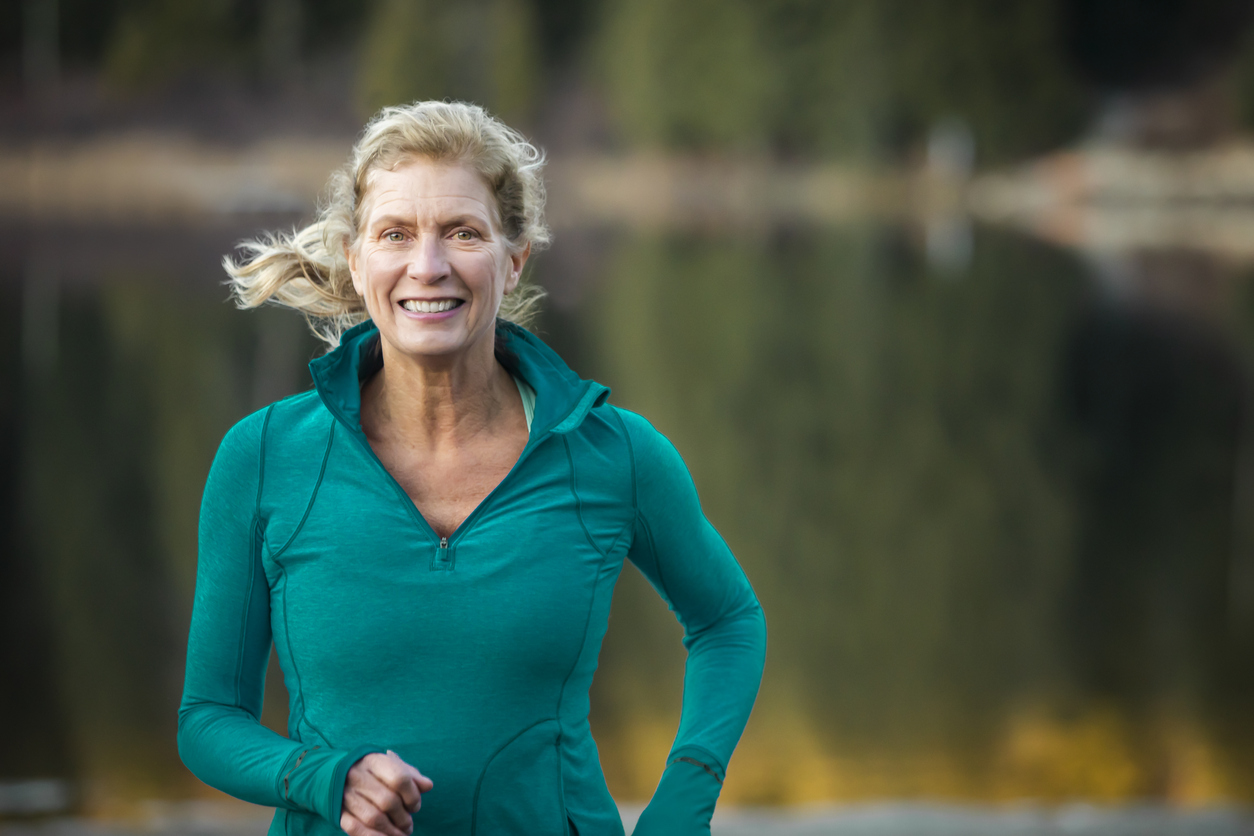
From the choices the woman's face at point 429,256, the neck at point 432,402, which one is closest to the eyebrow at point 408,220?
the woman's face at point 429,256

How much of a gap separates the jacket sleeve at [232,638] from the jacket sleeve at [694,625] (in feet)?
1.03

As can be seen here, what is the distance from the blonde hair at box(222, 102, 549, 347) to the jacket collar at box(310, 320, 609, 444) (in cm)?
8

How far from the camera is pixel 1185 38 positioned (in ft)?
80.2

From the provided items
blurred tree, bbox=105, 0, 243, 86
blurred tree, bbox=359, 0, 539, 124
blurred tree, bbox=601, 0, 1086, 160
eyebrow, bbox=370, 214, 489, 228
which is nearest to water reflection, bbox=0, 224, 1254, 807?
eyebrow, bbox=370, 214, 489, 228

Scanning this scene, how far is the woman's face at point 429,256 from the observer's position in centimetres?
115

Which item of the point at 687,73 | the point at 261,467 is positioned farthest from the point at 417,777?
the point at 687,73

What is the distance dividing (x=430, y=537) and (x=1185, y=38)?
26.3m

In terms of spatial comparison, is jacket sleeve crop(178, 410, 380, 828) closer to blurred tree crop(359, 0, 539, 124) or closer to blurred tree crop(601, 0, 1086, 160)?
blurred tree crop(359, 0, 539, 124)

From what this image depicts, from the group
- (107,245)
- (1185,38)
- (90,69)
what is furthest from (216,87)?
(1185,38)

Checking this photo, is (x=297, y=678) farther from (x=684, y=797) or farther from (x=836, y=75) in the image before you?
(x=836, y=75)

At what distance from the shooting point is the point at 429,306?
3.80 ft

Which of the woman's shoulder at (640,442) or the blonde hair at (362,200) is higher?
the blonde hair at (362,200)

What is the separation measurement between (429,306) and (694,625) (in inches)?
15.3

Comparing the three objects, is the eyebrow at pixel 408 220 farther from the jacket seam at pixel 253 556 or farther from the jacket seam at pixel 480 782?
the jacket seam at pixel 480 782
